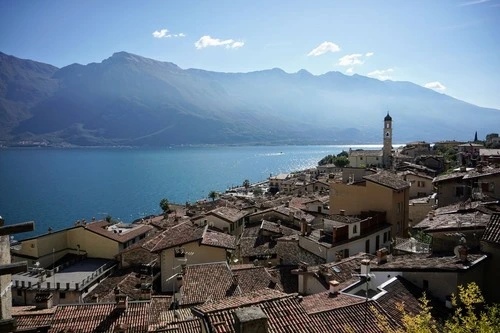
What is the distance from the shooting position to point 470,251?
54.8 feet

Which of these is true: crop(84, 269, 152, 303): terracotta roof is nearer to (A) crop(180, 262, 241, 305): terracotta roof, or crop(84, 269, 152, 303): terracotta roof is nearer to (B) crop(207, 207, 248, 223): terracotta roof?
(A) crop(180, 262, 241, 305): terracotta roof

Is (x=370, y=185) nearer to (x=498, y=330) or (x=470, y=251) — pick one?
(x=470, y=251)

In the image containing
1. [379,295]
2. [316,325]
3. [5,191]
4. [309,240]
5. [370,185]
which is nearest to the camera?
[316,325]

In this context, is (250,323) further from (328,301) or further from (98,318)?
(98,318)

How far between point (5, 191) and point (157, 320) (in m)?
168

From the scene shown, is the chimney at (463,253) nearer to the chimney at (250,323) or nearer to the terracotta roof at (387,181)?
the chimney at (250,323)

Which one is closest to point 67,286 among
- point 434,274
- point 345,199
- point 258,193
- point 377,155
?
point 345,199

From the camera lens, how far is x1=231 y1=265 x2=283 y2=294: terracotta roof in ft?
77.3

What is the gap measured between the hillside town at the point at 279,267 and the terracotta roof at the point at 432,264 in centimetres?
6

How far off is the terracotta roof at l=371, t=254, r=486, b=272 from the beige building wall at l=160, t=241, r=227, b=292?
14.5m

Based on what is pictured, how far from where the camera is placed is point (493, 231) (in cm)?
1570

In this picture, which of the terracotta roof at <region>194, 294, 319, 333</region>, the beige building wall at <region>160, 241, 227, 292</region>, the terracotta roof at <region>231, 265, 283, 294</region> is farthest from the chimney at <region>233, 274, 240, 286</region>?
the terracotta roof at <region>194, 294, 319, 333</region>

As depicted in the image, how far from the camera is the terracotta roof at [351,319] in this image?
12.3 metres

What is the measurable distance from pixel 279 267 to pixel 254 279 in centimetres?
506
